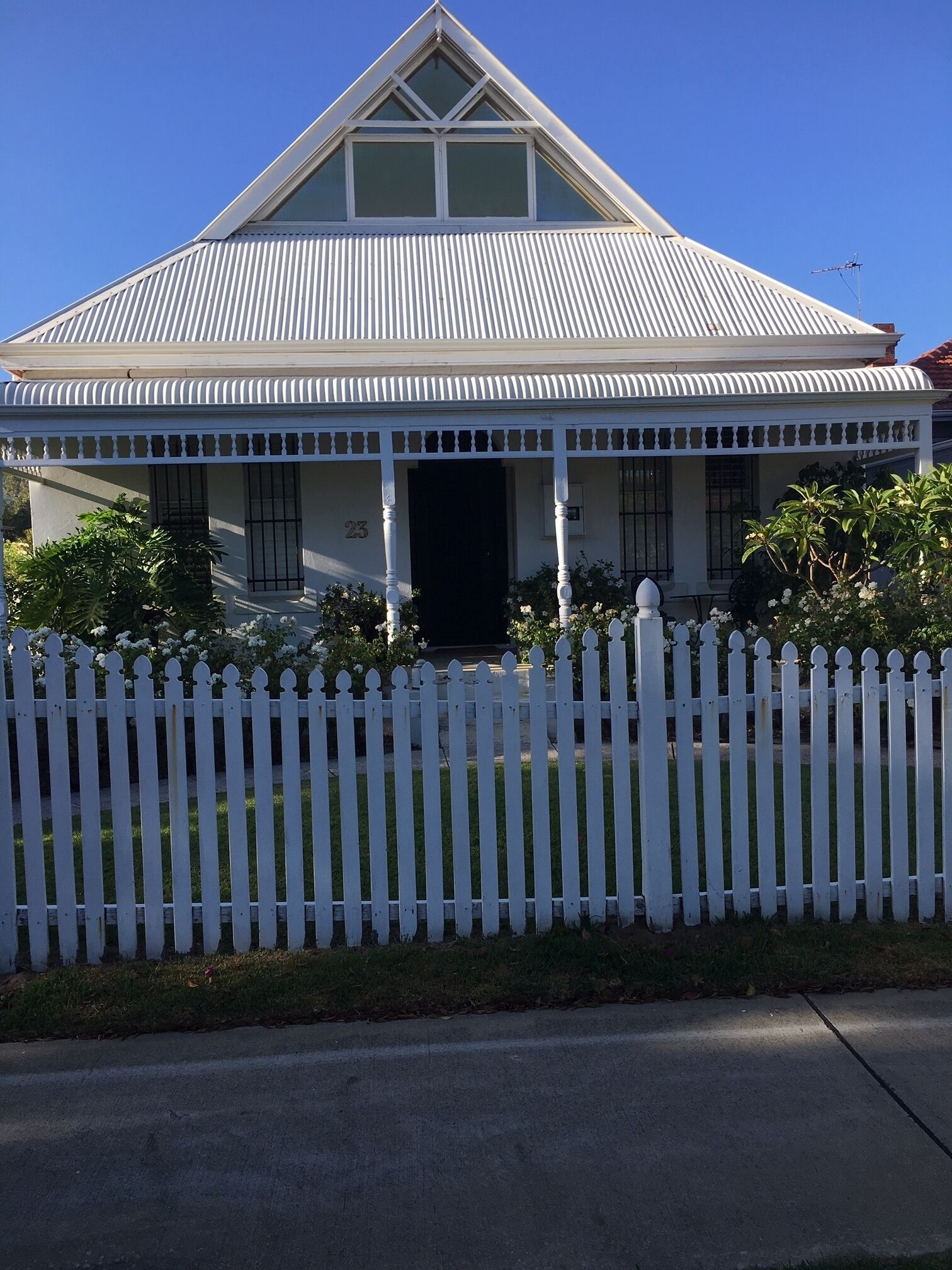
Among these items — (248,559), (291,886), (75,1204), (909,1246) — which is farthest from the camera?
(248,559)

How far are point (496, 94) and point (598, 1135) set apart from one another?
15227 mm

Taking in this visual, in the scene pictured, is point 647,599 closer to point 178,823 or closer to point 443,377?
point 178,823

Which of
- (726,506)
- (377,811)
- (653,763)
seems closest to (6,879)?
Answer: (377,811)

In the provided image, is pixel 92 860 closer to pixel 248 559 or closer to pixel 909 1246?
pixel 909 1246

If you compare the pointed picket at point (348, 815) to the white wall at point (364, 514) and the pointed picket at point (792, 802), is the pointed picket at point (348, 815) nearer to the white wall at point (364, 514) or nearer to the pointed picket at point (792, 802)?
the pointed picket at point (792, 802)

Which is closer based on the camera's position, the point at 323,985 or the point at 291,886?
the point at 323,985

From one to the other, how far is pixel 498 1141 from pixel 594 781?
1.69m

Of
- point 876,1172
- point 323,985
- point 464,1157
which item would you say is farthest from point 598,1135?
point 323,985

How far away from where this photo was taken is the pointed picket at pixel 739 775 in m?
4.73

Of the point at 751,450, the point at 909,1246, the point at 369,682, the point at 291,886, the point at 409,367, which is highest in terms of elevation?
the point at 409,367

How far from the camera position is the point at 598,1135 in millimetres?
3391

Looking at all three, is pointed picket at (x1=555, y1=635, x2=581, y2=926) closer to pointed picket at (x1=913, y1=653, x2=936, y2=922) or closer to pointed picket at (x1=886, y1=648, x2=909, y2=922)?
pointed picket at (x1=886, y1=648, x2=909, y2=922)

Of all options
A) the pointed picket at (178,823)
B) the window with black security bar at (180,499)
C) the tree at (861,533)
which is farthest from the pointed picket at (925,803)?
the window with black security bar at (180,499)

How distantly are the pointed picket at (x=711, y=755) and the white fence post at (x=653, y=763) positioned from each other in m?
0.18
